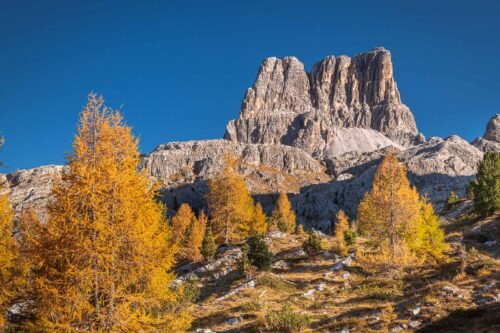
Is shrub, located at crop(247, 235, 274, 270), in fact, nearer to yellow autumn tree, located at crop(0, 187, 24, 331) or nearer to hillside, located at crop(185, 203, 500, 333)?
hillside, located at crop(185, 203, 500, 333)

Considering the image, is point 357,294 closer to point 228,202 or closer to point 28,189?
point 228,202

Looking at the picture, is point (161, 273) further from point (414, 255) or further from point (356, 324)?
point (414, 255)

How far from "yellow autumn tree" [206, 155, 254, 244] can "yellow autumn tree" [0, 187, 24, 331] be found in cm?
3101

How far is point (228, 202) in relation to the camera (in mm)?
47219

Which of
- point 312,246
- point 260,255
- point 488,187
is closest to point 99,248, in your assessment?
point 260,255

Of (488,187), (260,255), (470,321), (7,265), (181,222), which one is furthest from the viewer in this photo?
A: (181,222)

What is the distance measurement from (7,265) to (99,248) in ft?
33.0

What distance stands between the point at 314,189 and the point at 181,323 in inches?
6604

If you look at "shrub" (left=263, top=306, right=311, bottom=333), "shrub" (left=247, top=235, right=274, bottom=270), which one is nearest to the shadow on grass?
"shrub" (left=263, top=306, right=311, bottom=333)

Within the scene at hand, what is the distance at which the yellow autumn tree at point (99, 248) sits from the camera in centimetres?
1020

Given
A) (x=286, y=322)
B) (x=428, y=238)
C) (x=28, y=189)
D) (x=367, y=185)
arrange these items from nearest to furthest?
(x=286, y=322)
(x=428, y=238)
(x=367, y=185)
(x=28, y=189)

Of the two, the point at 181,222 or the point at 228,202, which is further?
the point at 181,222

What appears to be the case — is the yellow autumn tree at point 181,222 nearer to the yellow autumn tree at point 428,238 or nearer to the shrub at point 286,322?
the yellow autumn tree at point 428,238

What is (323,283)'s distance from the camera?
28.5m
